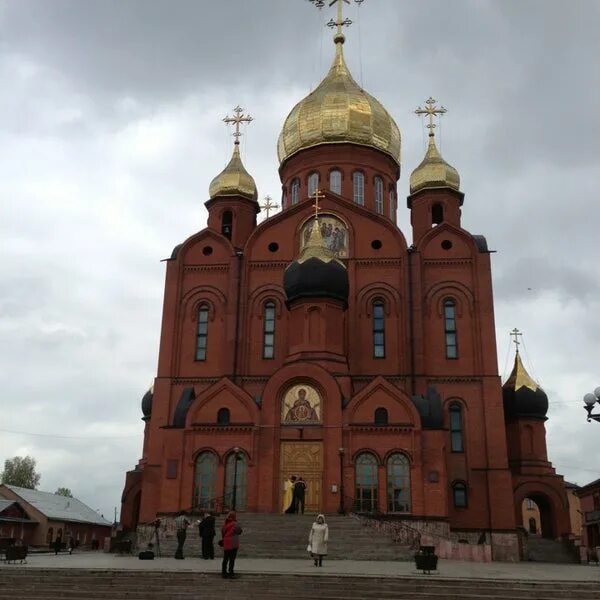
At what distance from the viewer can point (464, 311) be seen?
31250 mm

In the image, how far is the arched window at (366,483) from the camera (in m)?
25.7

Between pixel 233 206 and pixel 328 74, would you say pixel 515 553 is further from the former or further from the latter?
pixel 328 74

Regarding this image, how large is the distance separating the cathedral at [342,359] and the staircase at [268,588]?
469 inches

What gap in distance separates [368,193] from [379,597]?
25.4m

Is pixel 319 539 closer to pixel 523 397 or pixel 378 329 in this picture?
pixel 378 329

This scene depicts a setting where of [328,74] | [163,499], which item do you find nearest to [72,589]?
[163,499]

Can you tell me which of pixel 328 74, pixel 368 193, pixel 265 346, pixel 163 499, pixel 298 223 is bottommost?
pixel 163 499

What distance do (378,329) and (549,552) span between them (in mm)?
11004

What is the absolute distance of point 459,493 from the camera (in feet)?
94.3

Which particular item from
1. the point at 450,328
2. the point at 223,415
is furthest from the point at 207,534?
the point at 450,328

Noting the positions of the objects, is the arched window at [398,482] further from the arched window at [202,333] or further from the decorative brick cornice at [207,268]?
the decorative brick cornice at [207,268]

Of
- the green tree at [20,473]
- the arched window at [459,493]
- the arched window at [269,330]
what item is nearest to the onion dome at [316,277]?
the arched window at [269,330]

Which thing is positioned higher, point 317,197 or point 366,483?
A: point 317,197

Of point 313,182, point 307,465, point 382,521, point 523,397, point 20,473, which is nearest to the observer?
point 382,521
